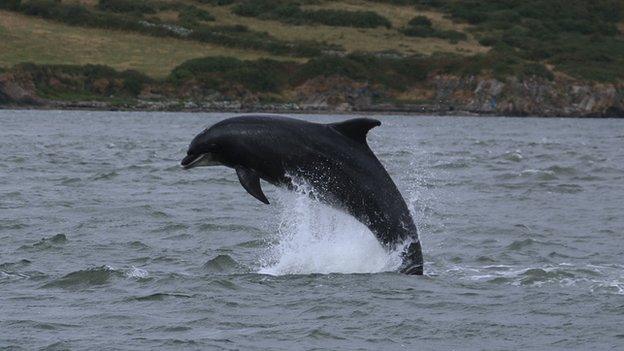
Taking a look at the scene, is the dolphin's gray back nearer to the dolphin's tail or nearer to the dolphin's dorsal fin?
the dolphin's dorsal fin

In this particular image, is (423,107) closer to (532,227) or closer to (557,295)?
(532,227)

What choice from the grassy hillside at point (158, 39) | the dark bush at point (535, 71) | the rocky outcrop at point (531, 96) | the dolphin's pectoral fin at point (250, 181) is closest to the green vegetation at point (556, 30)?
the rocky outcrop at point (531, 96)

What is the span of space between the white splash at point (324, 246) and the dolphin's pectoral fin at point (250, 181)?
1.01 meters

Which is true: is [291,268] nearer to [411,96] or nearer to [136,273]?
[136,273]

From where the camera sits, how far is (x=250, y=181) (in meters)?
14.6

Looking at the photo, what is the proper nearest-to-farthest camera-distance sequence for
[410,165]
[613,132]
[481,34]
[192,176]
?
1. [192,176]
2. [410,165]
3. [613,132]
4. [481,34]

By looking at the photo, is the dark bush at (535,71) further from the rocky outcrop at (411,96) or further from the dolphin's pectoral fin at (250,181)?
the dolphin's pectoral fin at (250,181)

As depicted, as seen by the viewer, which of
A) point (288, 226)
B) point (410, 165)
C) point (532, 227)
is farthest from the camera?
point (410, 165)

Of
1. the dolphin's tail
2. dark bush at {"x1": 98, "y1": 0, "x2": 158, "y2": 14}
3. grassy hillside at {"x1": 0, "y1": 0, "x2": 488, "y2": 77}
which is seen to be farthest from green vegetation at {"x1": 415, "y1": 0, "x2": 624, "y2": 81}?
the dolphin's tail

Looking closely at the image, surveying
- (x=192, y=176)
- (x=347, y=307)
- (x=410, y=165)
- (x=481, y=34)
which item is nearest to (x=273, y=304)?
(x=347, y=307)

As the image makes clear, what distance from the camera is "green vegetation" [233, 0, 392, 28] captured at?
4956 inches

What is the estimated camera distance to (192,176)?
109ft

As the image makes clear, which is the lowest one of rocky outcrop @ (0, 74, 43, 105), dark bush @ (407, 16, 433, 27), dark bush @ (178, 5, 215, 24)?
rocky outcrop @ (0, 74, 43, 105)

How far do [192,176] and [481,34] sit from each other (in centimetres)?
9344
